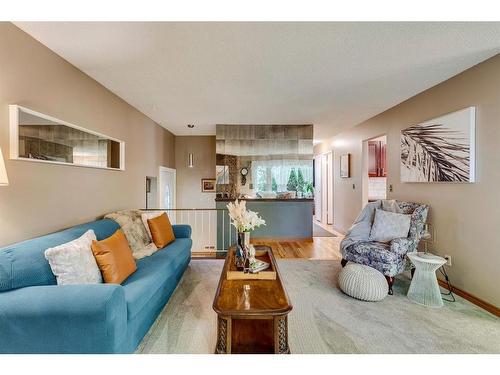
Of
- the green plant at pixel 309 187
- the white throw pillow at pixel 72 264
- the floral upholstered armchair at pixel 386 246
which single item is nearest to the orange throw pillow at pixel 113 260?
the white throw pillow at pixel 72 264

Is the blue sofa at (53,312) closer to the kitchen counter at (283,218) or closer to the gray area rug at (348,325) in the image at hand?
the gray area rug at (348,325)

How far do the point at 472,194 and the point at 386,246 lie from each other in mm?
1031

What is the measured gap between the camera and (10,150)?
5.92 feet

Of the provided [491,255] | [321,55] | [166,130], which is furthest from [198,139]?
[491,255]

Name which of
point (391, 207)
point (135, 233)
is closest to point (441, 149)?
point (391, 207)

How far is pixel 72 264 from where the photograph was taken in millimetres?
1659

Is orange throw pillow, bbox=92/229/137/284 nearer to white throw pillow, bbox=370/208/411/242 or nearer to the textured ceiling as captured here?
the textured ceiling

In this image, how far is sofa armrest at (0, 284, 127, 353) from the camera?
4.50ft

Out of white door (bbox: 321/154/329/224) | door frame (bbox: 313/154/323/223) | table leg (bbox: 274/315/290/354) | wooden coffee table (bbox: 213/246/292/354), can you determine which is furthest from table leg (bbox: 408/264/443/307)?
door frame (bbox: 313/154/323/223)
